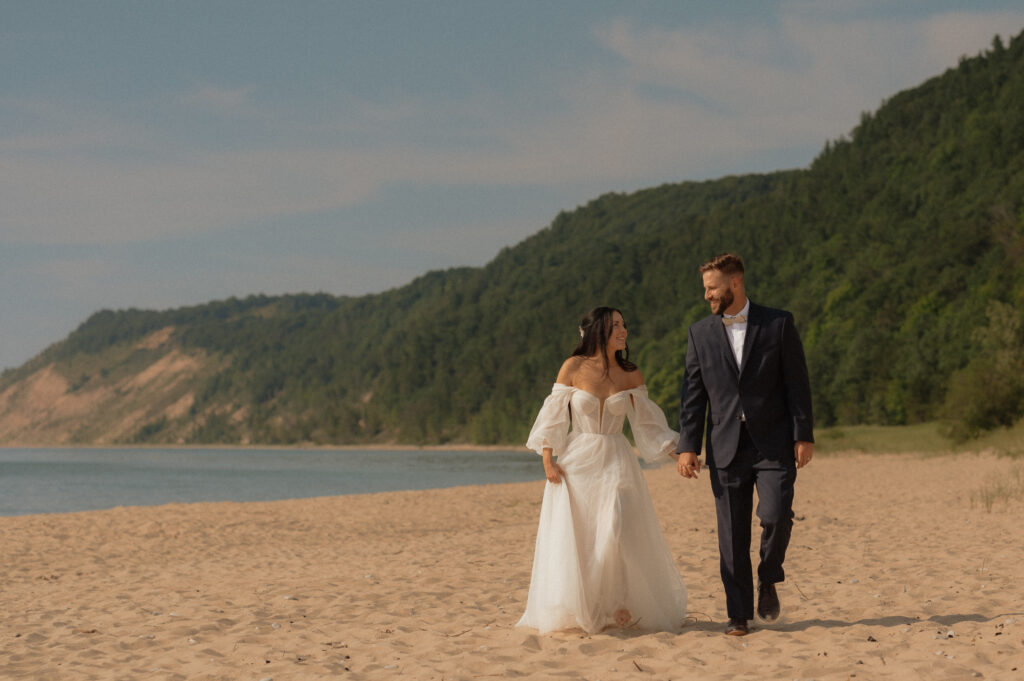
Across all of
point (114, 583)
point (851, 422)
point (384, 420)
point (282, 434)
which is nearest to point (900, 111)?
point (851, 422)

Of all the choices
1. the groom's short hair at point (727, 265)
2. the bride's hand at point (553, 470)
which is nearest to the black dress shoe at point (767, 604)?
the bride's hand at point (553, 470)

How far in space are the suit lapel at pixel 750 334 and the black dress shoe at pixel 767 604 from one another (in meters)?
1.52

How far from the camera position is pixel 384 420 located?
167375 millimetres

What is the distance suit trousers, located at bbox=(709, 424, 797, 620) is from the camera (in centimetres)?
605

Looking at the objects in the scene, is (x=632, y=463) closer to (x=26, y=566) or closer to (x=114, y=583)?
(x=114, y=583)

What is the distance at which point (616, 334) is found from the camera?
6676 millimetres

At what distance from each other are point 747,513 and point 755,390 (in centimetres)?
79

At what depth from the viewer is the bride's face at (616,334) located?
21.8 ft

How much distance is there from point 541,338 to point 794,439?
149955 millimetres

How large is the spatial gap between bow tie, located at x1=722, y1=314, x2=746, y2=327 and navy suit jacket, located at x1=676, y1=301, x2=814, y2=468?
4 cm

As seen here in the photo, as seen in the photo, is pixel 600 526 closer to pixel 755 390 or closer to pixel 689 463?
pixel 689 463

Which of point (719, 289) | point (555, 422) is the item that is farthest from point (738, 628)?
point (719, 289)

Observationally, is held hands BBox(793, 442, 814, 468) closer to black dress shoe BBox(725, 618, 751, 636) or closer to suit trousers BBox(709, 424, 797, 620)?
suit trousers BBox(709, 424, 797, 620)

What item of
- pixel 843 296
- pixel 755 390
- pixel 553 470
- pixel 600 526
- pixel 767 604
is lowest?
pixel 767 604
